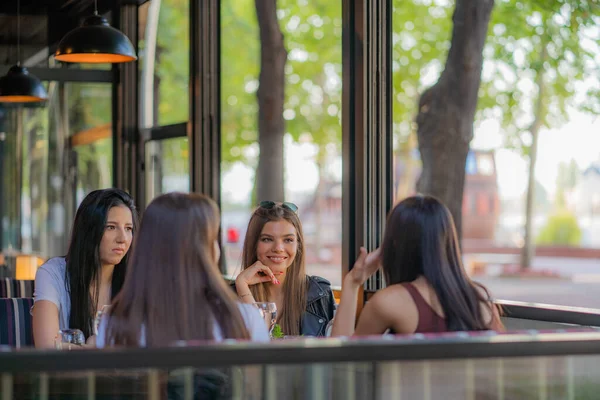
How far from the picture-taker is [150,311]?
2203 mm

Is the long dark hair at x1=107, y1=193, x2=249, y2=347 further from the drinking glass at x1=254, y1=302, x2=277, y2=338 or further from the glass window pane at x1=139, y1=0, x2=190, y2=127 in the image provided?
the glass window pane at x1=139, y1=0, x2=190, y2=127

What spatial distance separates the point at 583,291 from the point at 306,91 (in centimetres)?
651

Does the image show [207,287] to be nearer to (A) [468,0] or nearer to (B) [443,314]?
(B) [443,314]

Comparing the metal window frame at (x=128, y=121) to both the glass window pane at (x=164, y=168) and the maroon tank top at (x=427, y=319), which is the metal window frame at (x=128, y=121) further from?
the maroon tank top at (x=427, y=319)

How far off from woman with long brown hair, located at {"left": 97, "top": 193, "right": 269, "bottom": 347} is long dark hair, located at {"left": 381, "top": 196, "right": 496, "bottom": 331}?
0.51 metres

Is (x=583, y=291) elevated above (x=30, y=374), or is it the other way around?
(x=30, y=374)

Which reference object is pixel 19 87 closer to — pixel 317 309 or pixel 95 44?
pixel 95 44

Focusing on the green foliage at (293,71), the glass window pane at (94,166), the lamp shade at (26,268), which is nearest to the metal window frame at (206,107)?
the lamp shade at (26,268)

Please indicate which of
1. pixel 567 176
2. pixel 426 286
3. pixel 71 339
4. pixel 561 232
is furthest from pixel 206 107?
pixel 567 176

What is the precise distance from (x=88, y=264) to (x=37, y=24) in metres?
5.38

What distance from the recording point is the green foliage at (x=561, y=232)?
24.2 m

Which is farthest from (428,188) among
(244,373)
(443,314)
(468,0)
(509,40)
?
(244,373)

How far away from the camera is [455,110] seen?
7.57m

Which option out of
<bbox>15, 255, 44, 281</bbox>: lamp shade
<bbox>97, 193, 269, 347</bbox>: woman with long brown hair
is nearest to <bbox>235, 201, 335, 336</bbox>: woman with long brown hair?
<bbox>97, 193, 269, 347</bbox>: woman with long brown hair
